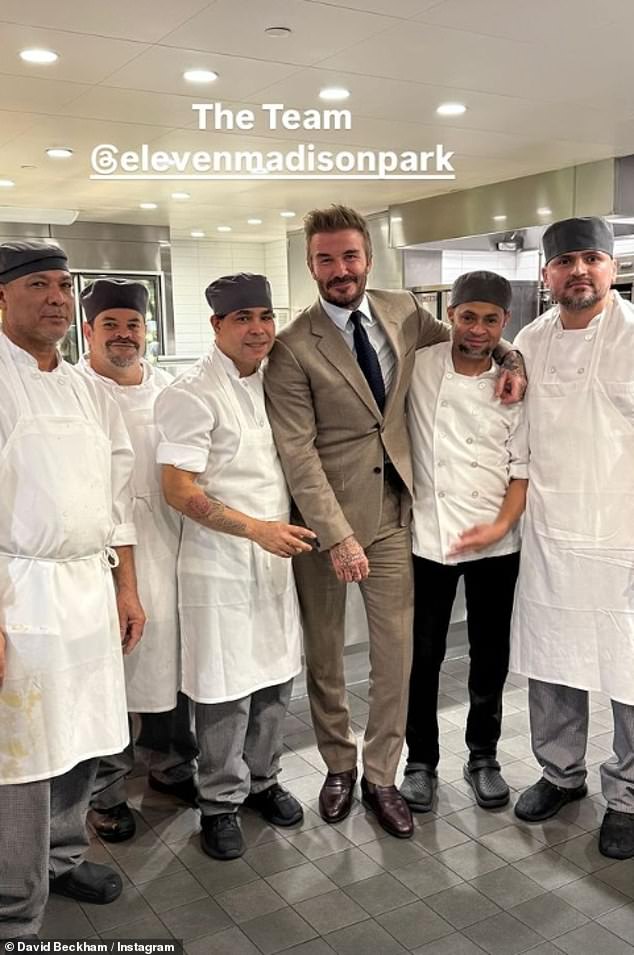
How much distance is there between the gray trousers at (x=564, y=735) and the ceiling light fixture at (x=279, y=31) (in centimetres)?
229

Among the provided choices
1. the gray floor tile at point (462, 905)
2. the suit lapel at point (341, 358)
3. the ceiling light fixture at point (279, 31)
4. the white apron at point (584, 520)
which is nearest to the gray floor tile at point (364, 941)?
the gray floor tile at point (462, 905)

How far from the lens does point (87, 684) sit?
6.56 ft

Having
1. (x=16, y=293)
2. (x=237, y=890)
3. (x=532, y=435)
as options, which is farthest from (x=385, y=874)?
(x=16, y=293)

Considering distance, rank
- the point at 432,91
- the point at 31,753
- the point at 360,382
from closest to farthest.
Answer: the point at 31,753 < the point at 360,382 < the point at 432,91

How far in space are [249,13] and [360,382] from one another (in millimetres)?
1400

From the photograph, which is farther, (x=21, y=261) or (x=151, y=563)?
(x=151, y=563)

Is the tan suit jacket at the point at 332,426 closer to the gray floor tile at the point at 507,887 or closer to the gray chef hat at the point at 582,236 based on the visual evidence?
the gray chef hat at the point at 582,236

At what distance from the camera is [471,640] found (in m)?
2.62

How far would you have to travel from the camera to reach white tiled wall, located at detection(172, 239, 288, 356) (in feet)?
33.9

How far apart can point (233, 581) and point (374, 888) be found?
832mm

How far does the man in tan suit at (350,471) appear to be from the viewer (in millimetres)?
2316

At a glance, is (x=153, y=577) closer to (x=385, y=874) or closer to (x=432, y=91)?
(x=385, y=874)

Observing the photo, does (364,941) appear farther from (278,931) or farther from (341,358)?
(341,358)

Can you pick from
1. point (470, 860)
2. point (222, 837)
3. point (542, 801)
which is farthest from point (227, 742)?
point (542, 801)
